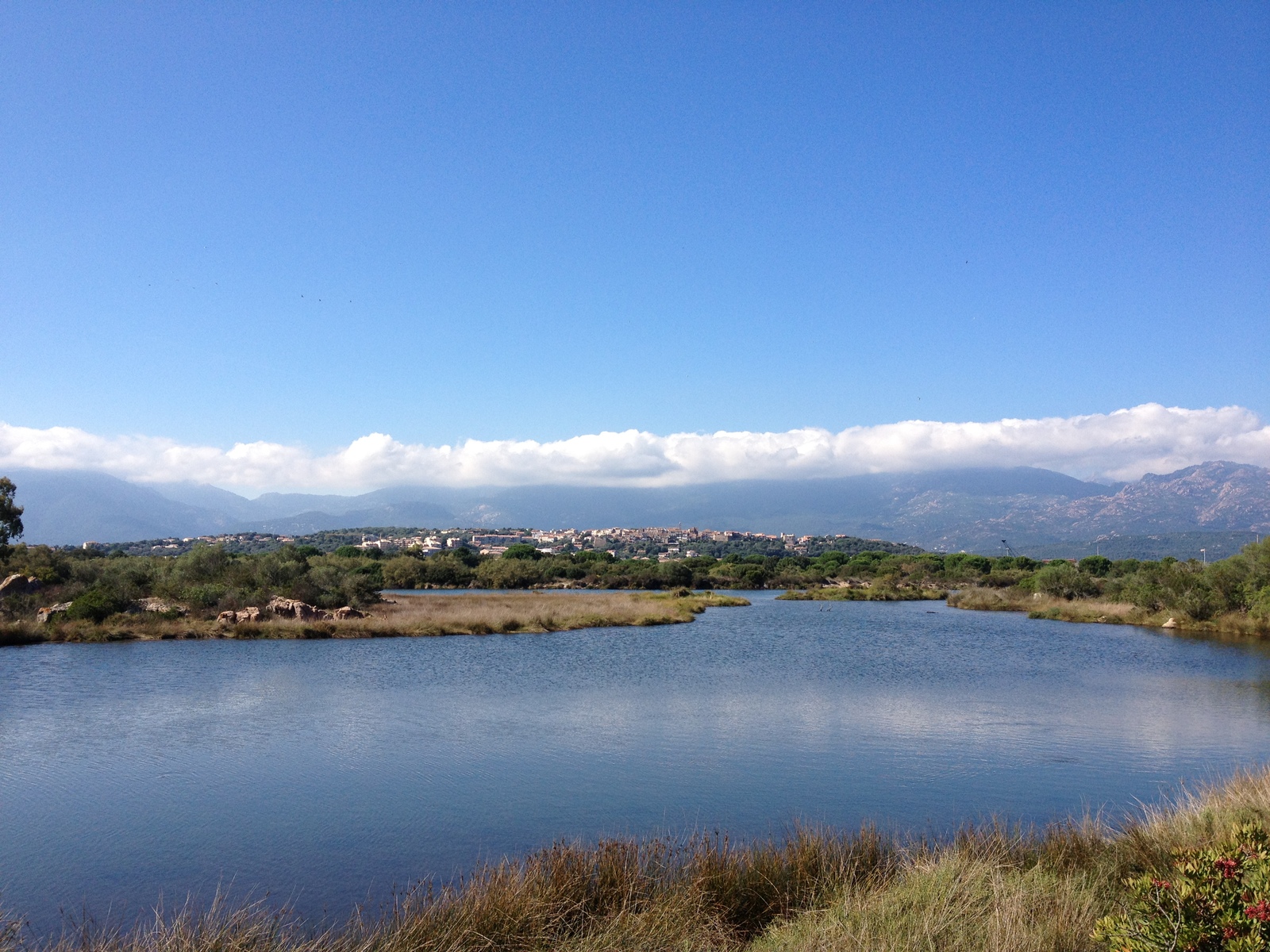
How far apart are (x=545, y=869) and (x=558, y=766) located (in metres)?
7.34

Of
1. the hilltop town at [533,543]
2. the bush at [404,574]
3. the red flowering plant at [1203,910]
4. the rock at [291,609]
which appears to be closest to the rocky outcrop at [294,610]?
the rock at [291,609]

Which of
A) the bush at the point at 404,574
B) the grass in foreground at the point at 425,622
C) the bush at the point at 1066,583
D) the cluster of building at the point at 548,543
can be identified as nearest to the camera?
the grass in foreground at the point at 425,622

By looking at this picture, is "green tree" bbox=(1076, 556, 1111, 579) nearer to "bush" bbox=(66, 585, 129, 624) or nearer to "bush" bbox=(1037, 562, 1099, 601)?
"bush" bbox=(1037, 562, 1099, 601)

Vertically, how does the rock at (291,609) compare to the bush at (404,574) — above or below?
above

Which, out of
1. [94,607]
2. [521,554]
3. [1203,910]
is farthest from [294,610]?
[521,554]

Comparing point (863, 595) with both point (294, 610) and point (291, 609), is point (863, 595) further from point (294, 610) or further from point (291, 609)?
point (291, 609)

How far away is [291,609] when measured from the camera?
4056 cm

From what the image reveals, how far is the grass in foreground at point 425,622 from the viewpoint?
34125 millimetres

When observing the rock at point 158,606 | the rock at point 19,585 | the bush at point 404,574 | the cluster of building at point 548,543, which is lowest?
the cluster of building at point 548,543

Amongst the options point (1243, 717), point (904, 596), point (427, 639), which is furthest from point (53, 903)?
point (904, 596)

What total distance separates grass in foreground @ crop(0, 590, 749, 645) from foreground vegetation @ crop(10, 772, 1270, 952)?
29916 millimetres

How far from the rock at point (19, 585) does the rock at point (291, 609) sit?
10.5 metres

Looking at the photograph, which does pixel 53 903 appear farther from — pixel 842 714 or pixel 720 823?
pixel 842 714

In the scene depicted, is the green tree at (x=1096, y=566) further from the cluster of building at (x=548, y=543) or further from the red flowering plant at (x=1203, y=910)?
the red flowering plant at (x=1203, y=910)
